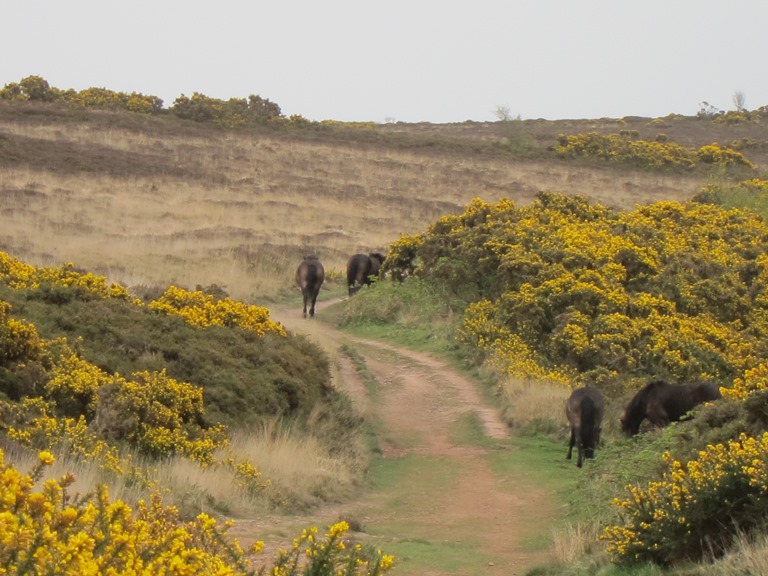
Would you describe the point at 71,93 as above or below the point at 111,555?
above

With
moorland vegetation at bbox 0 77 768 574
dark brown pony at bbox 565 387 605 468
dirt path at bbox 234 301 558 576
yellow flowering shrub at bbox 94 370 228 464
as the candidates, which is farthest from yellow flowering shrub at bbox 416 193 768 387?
yellow flowering shrub at bbox 94 370 228 464

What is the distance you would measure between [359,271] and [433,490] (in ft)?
40.7

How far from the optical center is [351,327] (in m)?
21.6

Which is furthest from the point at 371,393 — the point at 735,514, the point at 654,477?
the point at 735,514

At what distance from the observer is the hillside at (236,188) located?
2500cm

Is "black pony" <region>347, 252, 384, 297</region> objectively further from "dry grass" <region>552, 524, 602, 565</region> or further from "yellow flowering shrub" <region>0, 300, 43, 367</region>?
"dry grass" <region>552, 524, 602, 565</region>

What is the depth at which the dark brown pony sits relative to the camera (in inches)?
516

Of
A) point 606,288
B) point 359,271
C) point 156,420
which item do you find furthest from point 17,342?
point 359,271

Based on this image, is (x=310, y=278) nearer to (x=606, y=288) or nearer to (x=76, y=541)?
(x=606, y=288)

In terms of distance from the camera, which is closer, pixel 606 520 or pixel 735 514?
pixel 735 514

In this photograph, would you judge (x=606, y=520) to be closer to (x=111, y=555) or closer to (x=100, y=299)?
(x=111, y=555)

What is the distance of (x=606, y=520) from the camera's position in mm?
9234

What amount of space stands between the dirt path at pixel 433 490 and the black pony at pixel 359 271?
5004 millimetres

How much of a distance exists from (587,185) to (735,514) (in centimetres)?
4258
